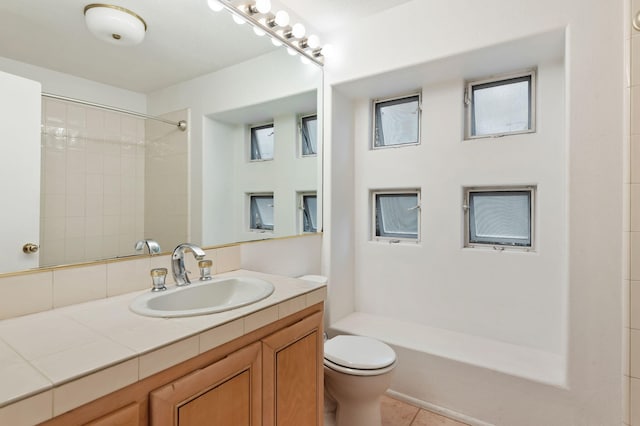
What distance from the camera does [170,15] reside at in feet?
4.70

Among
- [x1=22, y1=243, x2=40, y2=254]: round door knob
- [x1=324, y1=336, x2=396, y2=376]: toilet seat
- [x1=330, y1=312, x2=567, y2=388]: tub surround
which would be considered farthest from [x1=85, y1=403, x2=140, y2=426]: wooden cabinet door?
[x1=330, y1=312, x2=567, y2=388]: tub surround

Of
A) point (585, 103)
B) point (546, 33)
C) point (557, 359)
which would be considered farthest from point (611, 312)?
point (546, 33)

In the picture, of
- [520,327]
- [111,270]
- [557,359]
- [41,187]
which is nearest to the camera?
[41,187]

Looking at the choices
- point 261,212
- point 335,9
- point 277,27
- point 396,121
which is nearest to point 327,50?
point 335,9

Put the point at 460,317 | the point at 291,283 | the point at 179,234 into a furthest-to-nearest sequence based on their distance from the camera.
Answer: the point at 460,317 < the point at 179,234 < the point at 291,283

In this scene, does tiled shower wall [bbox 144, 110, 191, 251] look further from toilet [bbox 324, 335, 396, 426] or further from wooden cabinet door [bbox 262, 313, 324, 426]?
toilet [bbox 324, 335, 396, 426]

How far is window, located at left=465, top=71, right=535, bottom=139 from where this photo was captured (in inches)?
75.2

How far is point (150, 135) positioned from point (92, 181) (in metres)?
0.30

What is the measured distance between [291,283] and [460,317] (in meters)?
1.34

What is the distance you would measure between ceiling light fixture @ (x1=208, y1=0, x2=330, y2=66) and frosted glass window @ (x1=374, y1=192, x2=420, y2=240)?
1.10 m

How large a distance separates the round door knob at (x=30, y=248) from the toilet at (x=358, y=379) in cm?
127

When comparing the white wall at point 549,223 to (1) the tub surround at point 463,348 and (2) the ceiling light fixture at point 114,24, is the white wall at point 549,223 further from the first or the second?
(2) the ceiling light fixture at point 114,24

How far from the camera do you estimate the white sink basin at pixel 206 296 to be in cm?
106

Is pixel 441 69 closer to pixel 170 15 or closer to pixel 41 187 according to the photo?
pixel 170 15
